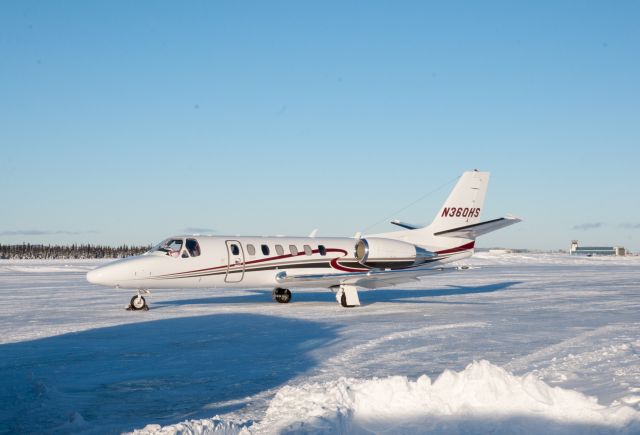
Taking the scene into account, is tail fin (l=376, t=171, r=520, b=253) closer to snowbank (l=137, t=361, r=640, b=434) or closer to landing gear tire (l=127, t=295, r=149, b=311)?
landing gear tire (l=127, t=295, r=149, b=311)

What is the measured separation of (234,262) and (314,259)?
2970 millimetres

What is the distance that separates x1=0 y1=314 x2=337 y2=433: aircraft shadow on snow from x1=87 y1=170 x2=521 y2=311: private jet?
3686mm

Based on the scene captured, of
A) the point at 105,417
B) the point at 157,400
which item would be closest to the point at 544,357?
the point at 157,400

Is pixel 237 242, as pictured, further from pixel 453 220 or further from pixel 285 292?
pixel 453 220

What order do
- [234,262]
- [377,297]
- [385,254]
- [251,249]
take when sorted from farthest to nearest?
[377,297]
[385,254]
[251,249]
[234,262]

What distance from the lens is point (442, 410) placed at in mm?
6215

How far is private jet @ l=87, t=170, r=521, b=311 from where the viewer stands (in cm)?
1764

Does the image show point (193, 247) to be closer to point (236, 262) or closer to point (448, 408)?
point (236, 262)

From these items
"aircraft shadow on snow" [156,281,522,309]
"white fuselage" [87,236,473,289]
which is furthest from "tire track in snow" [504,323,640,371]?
"white fuselage" [87,236,473,289]

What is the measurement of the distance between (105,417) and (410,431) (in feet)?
10.4

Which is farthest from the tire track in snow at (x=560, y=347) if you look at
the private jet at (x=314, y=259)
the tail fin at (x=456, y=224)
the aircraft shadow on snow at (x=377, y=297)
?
the tail fin at (x=456, y=224)

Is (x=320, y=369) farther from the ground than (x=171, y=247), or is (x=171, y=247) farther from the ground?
(x=171, y=247)

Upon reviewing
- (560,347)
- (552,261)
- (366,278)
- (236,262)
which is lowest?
(560,347)

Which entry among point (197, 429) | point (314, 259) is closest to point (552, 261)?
point (314, 259)
